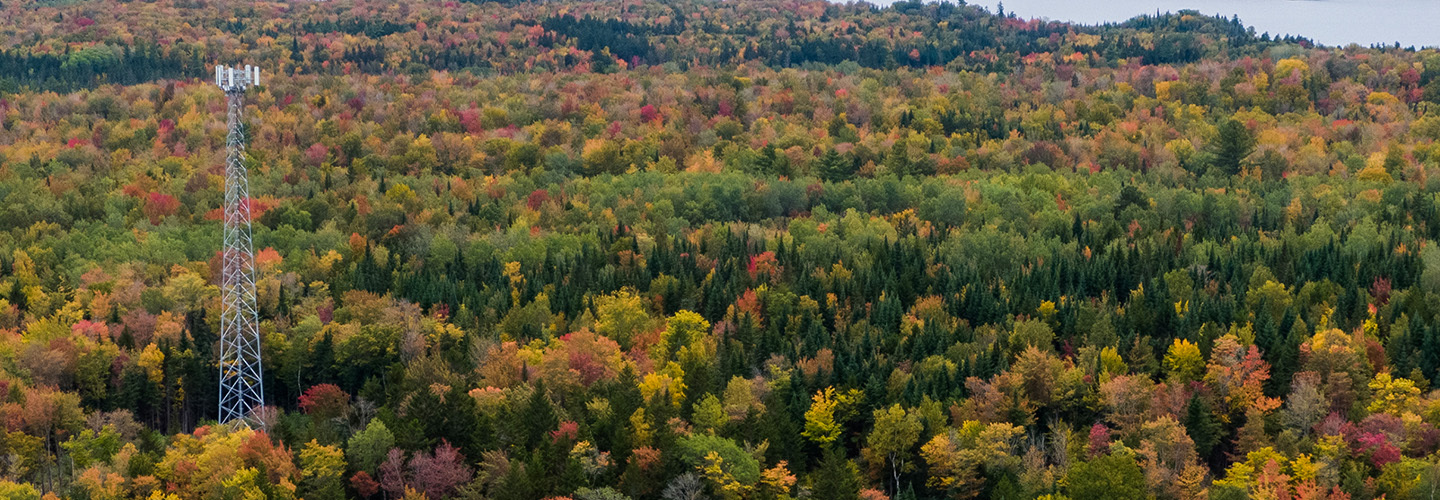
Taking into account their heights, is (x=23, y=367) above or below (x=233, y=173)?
below

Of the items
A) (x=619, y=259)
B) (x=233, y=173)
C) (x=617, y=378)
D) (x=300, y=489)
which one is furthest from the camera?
(x=619, y=259)

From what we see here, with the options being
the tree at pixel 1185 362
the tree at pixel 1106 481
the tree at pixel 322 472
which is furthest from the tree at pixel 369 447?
the tree at pixel 1185 362

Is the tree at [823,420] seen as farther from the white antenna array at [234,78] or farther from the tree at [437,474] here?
the white antenna array at [234,78]

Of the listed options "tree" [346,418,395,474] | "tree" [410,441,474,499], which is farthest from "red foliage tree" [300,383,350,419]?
"tree" [410,441,474,499]

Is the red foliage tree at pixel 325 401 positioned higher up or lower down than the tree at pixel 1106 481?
lower down

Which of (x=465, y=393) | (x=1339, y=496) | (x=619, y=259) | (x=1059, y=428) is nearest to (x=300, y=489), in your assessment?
(x=465, y=393)

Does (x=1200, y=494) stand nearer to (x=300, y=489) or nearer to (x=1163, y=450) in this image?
(x=1163, y=450)
